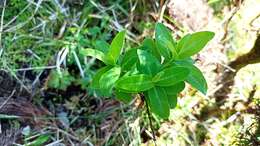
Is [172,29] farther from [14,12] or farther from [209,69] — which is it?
[14,12]

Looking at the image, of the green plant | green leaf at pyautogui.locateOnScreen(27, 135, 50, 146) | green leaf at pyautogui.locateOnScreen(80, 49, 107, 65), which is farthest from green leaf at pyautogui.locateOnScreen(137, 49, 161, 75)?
green leaf at pyautogui.locateOnScreen(27, 135, 50, 146)

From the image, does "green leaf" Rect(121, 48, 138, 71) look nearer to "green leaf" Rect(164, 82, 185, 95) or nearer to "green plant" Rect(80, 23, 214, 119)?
"green plant" Rect(80, 23, 214, 119)

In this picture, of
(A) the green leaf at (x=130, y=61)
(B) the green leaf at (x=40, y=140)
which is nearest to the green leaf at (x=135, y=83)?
(A) the green leaf at (x=130, y=61)

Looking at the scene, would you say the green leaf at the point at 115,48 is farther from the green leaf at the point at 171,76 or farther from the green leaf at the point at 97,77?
the green leaf at the point at 171,76

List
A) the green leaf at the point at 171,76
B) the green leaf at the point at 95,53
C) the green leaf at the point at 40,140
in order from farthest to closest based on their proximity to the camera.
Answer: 1. the green leaf at the point at 40,140
2. the green leaf at the point at 95,53
3. the green leaf at the point at 171,76

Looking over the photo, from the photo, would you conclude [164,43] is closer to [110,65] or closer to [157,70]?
[157,70]
